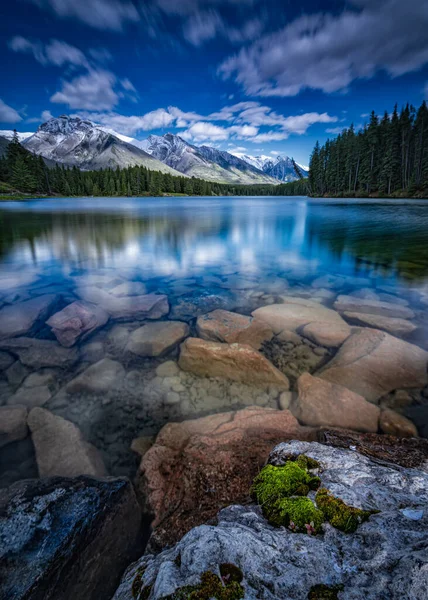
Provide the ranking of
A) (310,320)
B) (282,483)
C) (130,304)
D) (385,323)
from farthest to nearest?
(130,304)
(310,320)
(385,323)
(282,483)

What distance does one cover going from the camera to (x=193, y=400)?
5.68 metres

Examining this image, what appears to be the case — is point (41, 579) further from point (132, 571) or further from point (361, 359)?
point (361, 359)

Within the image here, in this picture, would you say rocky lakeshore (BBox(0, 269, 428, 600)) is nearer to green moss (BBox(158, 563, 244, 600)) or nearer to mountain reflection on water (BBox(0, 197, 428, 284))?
green moss (BBox(158, 563, 244, 600))

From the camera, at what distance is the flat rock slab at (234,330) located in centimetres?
757

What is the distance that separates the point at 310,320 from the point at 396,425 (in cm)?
409

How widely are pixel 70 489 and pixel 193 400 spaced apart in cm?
291

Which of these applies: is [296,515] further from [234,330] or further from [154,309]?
[154,309]

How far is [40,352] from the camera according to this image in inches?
277

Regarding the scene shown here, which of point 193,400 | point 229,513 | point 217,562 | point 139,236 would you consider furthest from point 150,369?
point 139,236

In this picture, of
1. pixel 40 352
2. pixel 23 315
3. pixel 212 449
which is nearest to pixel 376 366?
pixel 212 449

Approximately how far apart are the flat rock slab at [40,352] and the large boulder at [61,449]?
2042mm

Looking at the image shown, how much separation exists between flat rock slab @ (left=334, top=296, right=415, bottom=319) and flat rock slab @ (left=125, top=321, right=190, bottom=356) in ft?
18.7

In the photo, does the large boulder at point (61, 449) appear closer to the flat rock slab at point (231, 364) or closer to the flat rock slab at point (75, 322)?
the flat rock slab at point (231, 364)

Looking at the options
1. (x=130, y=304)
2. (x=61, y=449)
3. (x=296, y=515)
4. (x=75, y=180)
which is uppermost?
(x=75, y=180)
